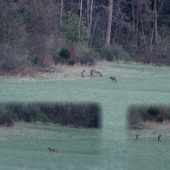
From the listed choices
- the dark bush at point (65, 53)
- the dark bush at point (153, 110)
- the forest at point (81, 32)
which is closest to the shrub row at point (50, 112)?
the dark bush at point (153, 110)

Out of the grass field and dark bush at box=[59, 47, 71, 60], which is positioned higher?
dark bush at box=[59, 47, 71, 60]

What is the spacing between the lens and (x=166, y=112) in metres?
11.2

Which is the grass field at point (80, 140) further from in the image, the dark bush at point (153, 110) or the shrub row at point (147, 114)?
the dark bush at point (153, 110)

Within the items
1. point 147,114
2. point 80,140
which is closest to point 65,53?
point 147,114

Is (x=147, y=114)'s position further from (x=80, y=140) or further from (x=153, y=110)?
(x=80, y=140)

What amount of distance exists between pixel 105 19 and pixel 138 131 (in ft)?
122

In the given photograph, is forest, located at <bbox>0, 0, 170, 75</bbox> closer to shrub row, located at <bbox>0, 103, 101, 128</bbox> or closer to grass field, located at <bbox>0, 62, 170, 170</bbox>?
grass field, located at <bbox>0, 62, 170, 170</bbox>

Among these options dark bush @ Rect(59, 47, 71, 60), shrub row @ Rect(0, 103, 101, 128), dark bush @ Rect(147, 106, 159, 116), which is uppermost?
dark bush @ Rect(59, 47, 71, 60)

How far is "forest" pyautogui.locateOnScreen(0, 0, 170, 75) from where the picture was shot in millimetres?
21203

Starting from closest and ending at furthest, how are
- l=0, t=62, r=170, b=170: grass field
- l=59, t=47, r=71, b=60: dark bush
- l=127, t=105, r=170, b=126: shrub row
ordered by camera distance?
1. l=0, t=62, r=170, b=170: grass field
2. l=127, t=105, r=170, b=126: shrub row
3. l=59, t=47, r=71, b=60: dark bush

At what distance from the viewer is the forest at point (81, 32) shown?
2120 cm

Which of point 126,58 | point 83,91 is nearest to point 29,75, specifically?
point 83,91

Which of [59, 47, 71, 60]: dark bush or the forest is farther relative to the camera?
[59, 47, 71, 60]: dark bush

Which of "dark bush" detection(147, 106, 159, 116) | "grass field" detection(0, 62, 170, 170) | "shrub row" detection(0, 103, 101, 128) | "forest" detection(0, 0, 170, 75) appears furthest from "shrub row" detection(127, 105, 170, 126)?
"forest" detection(0, 0, 170, 75)
